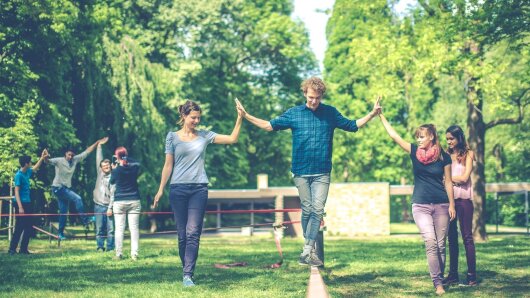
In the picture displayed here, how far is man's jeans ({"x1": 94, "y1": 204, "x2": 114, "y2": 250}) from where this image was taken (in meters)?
16.9

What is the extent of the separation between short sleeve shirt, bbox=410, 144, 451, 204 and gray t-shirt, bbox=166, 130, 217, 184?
8.52 feet

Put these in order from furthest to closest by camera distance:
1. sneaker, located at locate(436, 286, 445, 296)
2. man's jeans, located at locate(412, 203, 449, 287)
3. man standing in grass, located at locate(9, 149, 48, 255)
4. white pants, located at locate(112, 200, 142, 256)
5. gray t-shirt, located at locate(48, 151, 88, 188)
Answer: gray t-shirt, located at locate(48, 151, 88, 188) < man standing in grass, located at locate(9, 149, 48, 255) < white pants, located at locate(112, 200, 142, 256) < man's jeans, located at locate(412, 203, 449, 287) < sneaker, located at locate(436, 286, 445, 296)

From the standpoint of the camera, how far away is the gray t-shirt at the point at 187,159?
10086 millimetres

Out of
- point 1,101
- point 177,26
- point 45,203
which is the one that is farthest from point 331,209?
point 1,101

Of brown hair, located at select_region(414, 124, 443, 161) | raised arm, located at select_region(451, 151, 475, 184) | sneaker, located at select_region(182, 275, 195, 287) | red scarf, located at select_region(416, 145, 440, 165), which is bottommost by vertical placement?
sneaker, located at select_region(182, 275, 195, 287)

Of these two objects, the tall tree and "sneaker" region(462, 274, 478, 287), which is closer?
"sneaker" region(462, 274, 478, 287)

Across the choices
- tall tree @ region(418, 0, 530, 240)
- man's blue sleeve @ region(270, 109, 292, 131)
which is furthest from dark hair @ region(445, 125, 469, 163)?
tall tree @ region(418, 0, 530, 240)

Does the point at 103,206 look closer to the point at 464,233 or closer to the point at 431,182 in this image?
the point at 464,233

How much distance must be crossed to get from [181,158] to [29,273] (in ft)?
11.4

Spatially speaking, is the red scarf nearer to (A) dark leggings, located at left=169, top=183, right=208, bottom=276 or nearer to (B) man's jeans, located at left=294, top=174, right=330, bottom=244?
(B) man's jeans, located at left=294, top=174, right=330, bottom=244

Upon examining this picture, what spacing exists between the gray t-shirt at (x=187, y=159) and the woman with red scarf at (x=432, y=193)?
7.95ft

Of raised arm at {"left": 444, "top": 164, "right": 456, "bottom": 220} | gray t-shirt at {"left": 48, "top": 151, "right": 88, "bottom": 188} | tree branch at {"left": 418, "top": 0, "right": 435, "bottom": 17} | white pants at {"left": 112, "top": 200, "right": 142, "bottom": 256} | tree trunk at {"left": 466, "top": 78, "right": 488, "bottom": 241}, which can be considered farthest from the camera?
tree branch at {"left": 418, "top": 0, "right": 435, "bottom": 17}

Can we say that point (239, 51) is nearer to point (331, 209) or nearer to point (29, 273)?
point (331, 209)

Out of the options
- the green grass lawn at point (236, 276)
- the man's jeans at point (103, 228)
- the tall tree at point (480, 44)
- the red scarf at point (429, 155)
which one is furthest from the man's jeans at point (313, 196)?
the tall tree at point (480, 44)
